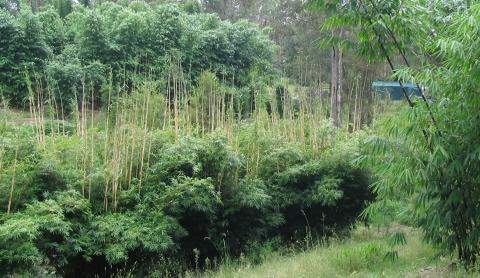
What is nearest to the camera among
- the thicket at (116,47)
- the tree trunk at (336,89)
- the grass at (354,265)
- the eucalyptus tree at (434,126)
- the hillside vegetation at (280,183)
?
the eucalyptus tree at (434,126)

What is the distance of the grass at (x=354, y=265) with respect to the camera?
5.79 metres

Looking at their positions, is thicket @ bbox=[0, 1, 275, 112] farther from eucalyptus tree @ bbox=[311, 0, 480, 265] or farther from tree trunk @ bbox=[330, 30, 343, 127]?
eucalyptus tree @ bbox=[311, 0, 480, 265]

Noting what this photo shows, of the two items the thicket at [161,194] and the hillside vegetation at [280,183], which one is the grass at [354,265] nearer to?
the hillside vegetation at [280,183]

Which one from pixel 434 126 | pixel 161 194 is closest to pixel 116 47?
pixel 161 194

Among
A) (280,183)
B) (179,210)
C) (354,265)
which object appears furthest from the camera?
(280,183)

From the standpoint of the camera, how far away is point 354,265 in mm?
6348

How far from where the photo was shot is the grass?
19.0 feet

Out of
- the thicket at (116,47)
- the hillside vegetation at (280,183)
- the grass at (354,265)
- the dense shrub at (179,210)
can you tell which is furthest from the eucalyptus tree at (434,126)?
the thicket at (116,47)

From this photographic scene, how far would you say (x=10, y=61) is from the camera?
58.9ft

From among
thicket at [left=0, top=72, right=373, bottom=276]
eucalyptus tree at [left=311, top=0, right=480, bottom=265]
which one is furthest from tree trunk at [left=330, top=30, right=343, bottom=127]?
eucalyptus tree at [left=311, top=0, right=480, bottom=265]

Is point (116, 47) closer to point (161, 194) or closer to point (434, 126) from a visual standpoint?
point (161, 194)

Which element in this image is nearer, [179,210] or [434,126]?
[434,126]

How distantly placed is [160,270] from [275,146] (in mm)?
3470

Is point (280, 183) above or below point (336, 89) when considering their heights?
below
